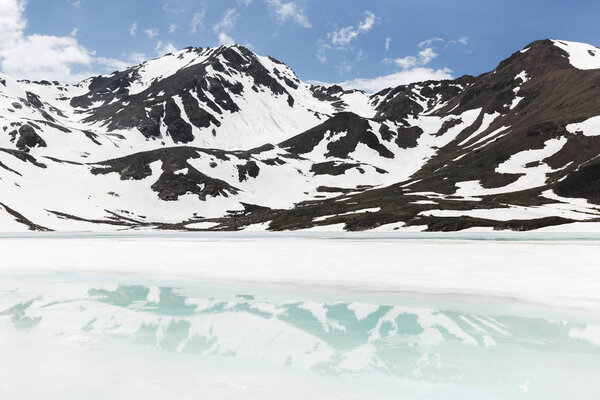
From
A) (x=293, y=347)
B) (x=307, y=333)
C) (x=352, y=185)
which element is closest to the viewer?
(x=293, y=347)

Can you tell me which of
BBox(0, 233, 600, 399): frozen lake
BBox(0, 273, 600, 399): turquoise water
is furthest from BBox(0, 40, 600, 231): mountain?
BBox(0, 273, 600, 399): turquoise water

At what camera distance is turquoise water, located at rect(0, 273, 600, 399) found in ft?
30.5

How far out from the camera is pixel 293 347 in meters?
12.6

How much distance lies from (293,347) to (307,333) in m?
1.54

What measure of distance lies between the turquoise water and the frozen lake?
1.9 inches

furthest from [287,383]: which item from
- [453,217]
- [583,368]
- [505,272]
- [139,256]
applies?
[453,217]

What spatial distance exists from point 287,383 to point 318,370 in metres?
1.16

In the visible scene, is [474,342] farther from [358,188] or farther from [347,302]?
[358,188]

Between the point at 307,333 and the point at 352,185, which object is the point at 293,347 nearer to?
the point at 307,333

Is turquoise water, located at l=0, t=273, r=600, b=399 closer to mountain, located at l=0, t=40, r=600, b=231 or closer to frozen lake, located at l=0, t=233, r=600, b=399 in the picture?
frozen lake, located at l=0, t=233, r=600, b=399

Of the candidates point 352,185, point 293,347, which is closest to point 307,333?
point 293,347

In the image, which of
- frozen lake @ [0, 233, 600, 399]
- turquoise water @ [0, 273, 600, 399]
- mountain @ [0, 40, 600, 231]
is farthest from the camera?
mountain @ [0, 40, 600, 231]

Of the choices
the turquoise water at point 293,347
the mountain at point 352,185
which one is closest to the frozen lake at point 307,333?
the turquoise water at point 293,347

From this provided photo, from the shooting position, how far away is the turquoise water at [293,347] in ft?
30.5
